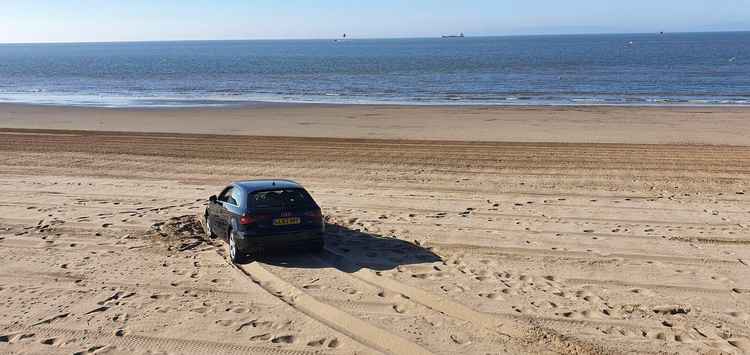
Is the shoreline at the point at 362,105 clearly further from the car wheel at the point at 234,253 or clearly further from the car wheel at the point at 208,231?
the car wheel at the point at 234,253

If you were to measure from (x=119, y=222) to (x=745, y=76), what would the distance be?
6724cm

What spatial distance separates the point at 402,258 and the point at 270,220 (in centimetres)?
232

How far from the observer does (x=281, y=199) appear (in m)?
11.5

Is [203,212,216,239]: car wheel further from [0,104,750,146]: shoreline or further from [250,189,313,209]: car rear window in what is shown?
[0,104,750,146]: shoreline

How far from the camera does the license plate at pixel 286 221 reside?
1121cm

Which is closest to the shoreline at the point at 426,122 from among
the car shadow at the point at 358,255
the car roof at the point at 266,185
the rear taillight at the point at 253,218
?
the car shadow at the point at 358,255

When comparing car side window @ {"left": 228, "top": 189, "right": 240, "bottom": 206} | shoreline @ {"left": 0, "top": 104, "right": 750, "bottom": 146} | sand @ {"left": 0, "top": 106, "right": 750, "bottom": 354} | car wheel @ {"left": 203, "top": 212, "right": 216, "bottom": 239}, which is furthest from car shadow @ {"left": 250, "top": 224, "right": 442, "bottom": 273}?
shoreline @ {"left": 0, "top": 104, "right": 750, "bottom": 146}

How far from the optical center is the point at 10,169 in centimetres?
2159

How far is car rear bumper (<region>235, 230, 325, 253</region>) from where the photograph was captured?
36.4ft

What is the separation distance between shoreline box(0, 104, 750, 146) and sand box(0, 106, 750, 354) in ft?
18.2

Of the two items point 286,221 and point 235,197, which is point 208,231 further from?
point 286,221

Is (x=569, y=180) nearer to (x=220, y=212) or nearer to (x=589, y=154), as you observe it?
(x=589, y=154)

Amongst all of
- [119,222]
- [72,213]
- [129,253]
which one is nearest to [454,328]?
[129,253]

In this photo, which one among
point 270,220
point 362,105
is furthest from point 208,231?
point 362,105
